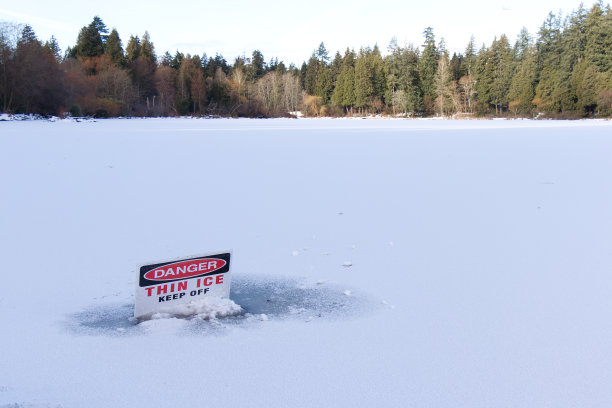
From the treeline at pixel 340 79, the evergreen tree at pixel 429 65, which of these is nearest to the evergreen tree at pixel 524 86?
the treeline at pixel 340 79

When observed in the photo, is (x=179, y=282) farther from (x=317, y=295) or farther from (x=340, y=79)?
(x=340, y=79)

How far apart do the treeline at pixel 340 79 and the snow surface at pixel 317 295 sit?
97.4ft

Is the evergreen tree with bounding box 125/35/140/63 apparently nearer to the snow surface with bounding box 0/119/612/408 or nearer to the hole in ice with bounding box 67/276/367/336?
the snow surface with bounding box 0/119/612/408

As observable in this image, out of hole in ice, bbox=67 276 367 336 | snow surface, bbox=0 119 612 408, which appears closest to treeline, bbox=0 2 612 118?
snow surface, bbox=0 119 612 408

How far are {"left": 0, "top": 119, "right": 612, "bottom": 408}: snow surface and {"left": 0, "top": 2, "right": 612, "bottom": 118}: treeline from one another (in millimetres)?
29676

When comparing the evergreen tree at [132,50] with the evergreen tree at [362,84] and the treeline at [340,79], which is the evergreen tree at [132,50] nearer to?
the treeline at [340,79]

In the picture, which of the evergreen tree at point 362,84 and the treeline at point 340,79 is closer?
the treeline at point 340,79

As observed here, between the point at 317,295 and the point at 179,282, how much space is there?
95cm

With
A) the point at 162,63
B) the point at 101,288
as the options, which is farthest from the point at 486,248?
the point at 162,63

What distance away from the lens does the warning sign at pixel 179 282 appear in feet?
9.23

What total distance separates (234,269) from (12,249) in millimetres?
1968

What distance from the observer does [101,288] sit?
136 inches

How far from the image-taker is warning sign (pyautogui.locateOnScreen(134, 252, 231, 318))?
2.81m

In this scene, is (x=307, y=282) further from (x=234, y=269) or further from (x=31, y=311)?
(x=31, y=311)
